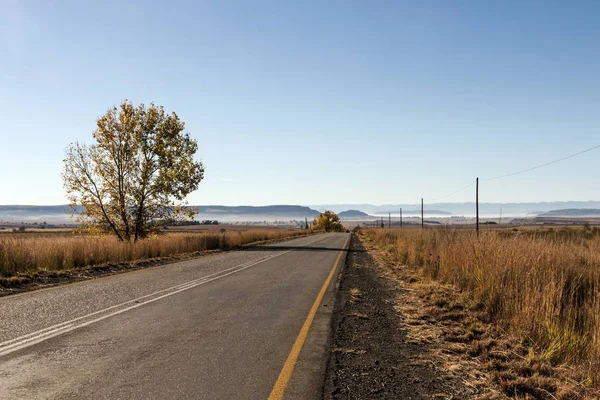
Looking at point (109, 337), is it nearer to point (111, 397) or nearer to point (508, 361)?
point (111, 397)

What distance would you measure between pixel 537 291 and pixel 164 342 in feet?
19.5

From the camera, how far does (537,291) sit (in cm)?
731

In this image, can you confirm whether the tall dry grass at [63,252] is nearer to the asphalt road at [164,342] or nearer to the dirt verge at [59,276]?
the dirt verge at [59,276]

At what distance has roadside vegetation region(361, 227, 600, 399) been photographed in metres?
5.13

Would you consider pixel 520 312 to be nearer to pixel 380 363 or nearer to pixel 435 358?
pixel 435 358

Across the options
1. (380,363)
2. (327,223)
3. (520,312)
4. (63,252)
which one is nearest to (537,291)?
(520,312)

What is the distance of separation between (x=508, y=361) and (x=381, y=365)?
1.63 meters

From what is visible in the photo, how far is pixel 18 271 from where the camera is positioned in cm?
1366

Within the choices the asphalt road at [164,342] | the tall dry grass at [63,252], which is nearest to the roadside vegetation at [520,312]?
the asphalt road at [164,342]

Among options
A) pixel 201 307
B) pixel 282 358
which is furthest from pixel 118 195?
pixel 282 358

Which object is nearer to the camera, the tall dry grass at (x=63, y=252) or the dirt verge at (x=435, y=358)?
the dirt verge at (x=435, y=358)

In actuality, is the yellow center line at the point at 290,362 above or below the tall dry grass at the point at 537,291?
below

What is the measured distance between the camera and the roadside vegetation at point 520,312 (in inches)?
202

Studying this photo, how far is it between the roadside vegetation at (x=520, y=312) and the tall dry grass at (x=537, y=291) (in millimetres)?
15
